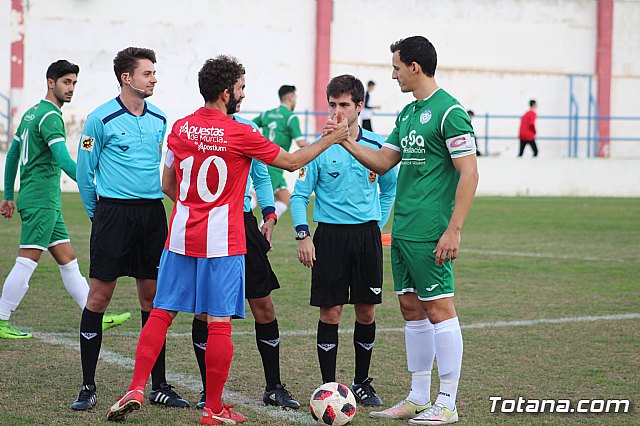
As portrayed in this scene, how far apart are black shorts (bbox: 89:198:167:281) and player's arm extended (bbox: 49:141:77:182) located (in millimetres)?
1180

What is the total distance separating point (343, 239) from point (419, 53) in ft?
4.16

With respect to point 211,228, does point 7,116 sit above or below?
above

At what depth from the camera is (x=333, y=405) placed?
5.12 metres

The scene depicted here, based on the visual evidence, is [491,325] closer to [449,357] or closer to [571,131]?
[449,357]

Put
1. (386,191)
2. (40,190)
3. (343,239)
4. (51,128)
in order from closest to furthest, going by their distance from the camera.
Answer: (343,239), (386,191), (51,128), (40,190)

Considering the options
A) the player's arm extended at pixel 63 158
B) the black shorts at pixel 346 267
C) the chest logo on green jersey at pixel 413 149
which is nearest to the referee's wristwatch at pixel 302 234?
the black shorts at pixel 346 267

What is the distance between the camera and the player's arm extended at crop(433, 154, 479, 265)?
512 centimetres

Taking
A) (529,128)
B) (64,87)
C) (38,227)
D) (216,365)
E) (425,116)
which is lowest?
(216,365)

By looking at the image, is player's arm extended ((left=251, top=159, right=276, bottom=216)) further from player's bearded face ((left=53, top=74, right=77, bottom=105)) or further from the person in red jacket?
the person in red jacket

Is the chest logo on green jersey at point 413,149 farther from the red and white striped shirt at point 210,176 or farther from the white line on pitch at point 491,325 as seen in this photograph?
the white line on pitch at point 491,325

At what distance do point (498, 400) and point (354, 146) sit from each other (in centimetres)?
170

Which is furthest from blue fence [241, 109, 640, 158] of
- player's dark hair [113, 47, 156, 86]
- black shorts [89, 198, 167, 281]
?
black shorts [89, 198, 167, 281]

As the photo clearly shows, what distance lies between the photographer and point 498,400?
5.62 meters

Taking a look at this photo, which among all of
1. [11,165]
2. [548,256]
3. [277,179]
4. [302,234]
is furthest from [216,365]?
[277,179]
